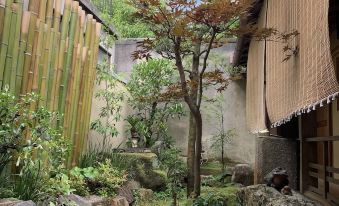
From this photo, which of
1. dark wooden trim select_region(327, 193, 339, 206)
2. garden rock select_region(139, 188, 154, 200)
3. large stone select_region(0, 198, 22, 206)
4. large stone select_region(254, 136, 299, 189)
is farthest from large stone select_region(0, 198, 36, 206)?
large stone select_region(254, 136, 299, 189)

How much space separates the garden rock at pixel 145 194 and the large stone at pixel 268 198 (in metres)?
1.80

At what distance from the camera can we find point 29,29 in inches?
170

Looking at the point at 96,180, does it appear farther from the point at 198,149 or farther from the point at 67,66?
the point at 67,66

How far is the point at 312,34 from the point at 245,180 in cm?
638

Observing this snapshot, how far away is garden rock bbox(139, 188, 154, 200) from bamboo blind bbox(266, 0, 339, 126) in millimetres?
2955

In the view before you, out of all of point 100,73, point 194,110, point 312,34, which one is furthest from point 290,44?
point 100,73

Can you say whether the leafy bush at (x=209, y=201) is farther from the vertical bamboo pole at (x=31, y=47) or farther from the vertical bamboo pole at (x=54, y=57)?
the vertical bamboo pole at (x=31, y=47)

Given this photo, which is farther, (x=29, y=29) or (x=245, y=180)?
(x=245, y=180)

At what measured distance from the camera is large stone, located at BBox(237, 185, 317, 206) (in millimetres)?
4477

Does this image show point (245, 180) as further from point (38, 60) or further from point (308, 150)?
point (38, 60)

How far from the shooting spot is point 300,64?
11.7ft

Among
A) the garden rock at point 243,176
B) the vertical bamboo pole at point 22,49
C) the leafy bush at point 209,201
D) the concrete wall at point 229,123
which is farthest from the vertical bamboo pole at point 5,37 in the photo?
the concrete wall at point 229,123

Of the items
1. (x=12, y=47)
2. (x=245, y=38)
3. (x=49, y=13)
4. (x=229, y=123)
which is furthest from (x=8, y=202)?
(x=229, y=123)

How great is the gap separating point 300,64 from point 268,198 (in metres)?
2.09
